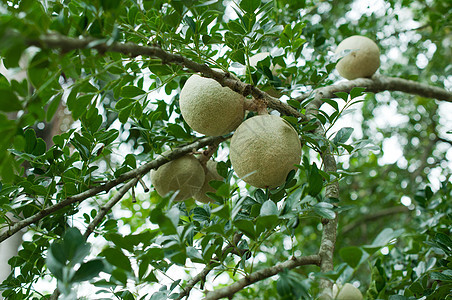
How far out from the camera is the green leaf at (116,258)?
689 millimetres

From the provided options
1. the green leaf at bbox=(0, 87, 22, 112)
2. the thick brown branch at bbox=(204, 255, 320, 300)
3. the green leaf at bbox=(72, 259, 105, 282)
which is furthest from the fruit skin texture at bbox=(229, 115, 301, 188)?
the green leaf at bbox=(0, 87, 22, 112)

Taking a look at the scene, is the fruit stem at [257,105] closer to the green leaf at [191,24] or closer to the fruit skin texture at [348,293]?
the green leaf at [191,24]

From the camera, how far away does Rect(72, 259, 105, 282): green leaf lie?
65 cm

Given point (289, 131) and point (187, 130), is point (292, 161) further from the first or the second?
point (187, 130)

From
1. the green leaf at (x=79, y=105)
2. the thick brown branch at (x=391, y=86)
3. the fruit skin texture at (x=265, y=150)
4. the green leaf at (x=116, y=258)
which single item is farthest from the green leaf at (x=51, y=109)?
the thick brown branch at (x=391, y=86)

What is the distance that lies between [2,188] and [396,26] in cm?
256

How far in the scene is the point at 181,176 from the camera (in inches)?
51.7

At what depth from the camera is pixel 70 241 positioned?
2.15 ft

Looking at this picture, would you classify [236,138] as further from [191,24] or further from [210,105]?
[191,24]

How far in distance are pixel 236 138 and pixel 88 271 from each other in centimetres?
51

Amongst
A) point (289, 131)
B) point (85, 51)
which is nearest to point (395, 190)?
point (289, 131)

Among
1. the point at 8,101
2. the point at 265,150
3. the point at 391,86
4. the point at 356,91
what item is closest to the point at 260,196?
the point at 265,150

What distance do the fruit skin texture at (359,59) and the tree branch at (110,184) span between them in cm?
74

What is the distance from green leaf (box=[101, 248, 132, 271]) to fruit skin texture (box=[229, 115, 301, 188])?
391 millimetres
